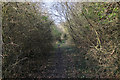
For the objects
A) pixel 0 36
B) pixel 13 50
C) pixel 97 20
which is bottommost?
pixel 13 50

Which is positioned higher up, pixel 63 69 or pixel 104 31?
pixel 104 31

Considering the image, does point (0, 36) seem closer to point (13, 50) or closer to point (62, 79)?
point (13, 50)

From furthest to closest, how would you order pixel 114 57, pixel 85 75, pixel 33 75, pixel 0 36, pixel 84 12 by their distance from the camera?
pixel 33 75, pixel 85 75, pixel 84 12, pixel 114 57, pixel 0 36

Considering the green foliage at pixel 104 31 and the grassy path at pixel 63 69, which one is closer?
the green foliage at pixel 104 31

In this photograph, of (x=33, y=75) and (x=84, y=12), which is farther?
(x=33, y=75)

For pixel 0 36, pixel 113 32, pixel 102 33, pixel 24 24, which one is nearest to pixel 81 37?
pixel 102 33

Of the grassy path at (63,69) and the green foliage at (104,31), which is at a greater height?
the green foliage at (104,31)

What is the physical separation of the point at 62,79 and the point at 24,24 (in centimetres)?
238

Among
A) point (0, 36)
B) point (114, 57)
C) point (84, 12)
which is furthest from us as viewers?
point (84, 12)

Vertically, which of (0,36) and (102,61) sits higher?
(0,36)

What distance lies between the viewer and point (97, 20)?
12.5 feet

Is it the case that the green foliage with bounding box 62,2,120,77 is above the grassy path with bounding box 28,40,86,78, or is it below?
above

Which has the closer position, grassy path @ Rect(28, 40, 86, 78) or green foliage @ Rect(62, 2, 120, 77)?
green foliage @ Rect(62, 2, 120, 77)

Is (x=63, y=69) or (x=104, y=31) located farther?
(x=63, y=69)
